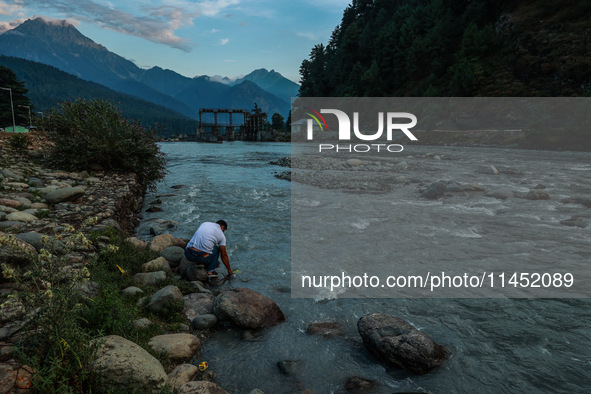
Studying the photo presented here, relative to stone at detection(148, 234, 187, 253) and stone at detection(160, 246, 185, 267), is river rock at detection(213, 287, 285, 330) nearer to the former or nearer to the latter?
stone at detection(160, 246, 185, 267)

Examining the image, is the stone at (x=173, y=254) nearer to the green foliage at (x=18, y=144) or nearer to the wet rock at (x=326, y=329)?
the wet rock at (x=326, y=329)

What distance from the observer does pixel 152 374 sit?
3.99 metres

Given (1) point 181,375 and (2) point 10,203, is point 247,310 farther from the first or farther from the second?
(2) point 10,203

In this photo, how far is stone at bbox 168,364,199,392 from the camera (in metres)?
4.30

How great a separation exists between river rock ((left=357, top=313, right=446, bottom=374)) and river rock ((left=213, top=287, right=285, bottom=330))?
1.84m

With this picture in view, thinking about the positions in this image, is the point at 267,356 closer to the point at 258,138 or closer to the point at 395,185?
the point at 395,185

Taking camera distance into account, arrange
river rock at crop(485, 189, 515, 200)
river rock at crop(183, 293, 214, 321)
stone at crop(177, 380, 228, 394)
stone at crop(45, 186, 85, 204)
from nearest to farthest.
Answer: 1. stone at crop(177, 380, 228, 394)
2. river rock at crop(183, 293, 214, 321)
3. stone at crop(45, 186, 85, 204)
4. river rock at crop(485, 189, 515, 200)

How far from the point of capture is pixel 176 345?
5172mm

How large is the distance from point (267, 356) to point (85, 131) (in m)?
14.8

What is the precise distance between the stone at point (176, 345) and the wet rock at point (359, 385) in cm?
251

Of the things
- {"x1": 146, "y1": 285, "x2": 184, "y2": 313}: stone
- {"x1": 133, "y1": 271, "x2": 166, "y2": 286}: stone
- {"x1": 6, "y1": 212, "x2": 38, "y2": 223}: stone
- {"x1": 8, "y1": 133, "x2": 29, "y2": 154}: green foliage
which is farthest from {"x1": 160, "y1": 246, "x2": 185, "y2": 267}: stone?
{"x1": 8, "y1": 133, "x2": 29, "y2": 154}: green foliage

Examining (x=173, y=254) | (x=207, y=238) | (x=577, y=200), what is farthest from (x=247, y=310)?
(x=577, y=200)

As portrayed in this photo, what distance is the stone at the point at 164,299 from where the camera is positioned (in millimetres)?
6207

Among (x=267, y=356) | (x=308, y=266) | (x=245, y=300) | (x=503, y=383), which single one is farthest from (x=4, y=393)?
(x=308, y=266)
